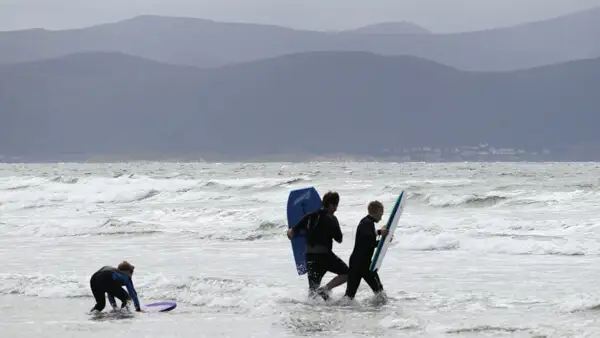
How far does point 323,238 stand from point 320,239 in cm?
4

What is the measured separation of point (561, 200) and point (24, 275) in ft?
64.6

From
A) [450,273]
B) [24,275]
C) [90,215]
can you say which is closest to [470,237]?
[450,273]

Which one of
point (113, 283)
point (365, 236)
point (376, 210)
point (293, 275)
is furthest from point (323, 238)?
point (293, 275)

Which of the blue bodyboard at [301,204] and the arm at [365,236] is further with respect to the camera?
the blue bodyboard at [301,204]

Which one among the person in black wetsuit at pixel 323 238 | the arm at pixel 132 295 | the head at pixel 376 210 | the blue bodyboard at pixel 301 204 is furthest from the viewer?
the blue bodyboard at pixel 301 204

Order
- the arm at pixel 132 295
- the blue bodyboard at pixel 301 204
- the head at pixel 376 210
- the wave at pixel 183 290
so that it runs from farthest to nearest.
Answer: the blue bodyboard at pixel 301 204 → the wave at pixel 183 290 → the head at pixel 376 210 → the arm at pixel 132 295

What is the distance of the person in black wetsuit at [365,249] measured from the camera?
38.0 ft

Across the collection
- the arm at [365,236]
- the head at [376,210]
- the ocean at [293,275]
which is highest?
the head at [376,210]

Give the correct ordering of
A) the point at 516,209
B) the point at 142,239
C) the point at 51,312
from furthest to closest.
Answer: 1. the point at 516,209
2. the point at 142,239
3. the point at 51,312

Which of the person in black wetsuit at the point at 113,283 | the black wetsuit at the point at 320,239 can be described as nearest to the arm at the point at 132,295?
the person in black wetsuit at the point at 113,283

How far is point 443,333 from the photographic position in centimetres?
985

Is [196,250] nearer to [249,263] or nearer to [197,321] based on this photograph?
[249,263]

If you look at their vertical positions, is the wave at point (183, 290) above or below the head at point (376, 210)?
below

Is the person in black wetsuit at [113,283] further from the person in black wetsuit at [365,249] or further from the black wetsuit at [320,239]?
the person in black wetsuit at [365,249]
